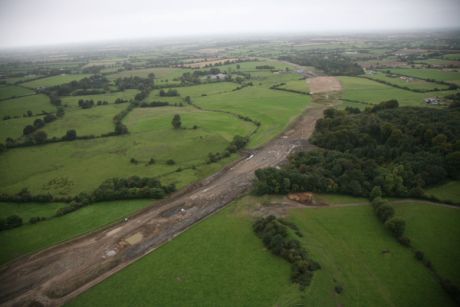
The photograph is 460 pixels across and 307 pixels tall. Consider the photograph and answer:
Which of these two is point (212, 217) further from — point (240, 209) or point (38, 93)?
point (38, 93)

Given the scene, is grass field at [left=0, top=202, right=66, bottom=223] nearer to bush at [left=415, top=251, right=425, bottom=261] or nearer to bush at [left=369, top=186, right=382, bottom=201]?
bush at [left=369, top=186, right=382, bottom=201]

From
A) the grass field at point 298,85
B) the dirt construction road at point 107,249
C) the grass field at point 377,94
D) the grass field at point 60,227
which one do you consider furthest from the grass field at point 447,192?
the grass field at point 298,85

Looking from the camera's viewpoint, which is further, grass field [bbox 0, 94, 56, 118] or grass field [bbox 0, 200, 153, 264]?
grass field [bbox 0, 94, 56, 118]

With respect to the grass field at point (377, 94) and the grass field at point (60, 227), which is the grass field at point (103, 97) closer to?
the grass field at point (60, 227)

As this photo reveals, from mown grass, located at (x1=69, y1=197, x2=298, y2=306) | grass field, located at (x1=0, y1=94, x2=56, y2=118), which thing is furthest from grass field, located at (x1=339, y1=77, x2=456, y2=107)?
grass field, located at (x1=0, y1=94, x2=56, y2=118)

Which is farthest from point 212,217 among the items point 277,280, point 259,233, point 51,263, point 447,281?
point 447,281

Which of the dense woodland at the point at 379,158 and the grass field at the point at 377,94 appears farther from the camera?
the grass field at the point at 377,94
